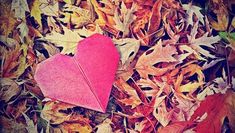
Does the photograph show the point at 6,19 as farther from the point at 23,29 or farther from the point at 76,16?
the point at 76,16

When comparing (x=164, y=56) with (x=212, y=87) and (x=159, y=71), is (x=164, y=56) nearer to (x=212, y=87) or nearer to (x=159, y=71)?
(x=159, y=71)

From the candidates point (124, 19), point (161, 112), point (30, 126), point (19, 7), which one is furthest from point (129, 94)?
point (19, 7)

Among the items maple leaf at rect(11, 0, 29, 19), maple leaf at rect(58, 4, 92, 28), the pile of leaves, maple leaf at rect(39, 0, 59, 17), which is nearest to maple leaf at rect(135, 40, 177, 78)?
the pile of leaves

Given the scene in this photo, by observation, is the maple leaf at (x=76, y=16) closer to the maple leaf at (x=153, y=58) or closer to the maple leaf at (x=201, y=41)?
the maple leaf at (x=153, y=58)

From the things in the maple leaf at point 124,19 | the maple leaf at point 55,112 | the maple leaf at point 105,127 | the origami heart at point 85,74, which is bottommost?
the maple leaf at point 105,127

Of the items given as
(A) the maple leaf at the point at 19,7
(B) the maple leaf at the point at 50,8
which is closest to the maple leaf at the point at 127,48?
(B) the maple leaf at the point at 50,8

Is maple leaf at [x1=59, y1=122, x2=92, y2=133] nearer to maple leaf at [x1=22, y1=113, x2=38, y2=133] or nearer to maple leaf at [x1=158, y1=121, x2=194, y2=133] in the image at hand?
maple leaf at [x1=22, y1=113, x2=38, y2=133]

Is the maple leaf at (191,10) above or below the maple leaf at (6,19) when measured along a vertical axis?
above
